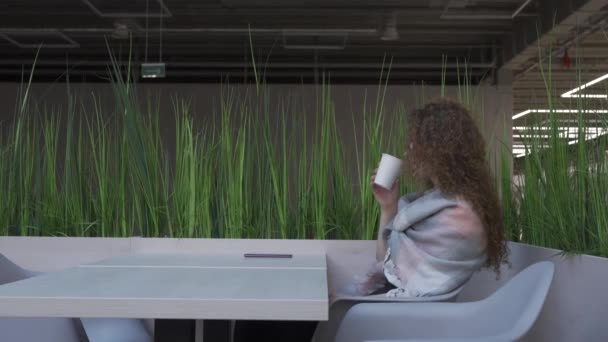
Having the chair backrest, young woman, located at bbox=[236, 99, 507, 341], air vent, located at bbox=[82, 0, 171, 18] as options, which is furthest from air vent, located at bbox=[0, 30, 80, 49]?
the chair backrest

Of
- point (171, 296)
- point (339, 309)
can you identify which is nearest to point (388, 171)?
point (339, 309)

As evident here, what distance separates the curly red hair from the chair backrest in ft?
0.72

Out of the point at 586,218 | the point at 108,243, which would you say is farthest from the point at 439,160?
the point at 108,243

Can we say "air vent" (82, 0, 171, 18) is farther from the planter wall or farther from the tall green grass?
the planter wall

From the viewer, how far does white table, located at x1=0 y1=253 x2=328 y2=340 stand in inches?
45.3

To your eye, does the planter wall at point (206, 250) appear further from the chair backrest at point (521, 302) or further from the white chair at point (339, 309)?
the chair backrest at point (521, 302)

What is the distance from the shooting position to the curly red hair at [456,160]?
1.84 metres

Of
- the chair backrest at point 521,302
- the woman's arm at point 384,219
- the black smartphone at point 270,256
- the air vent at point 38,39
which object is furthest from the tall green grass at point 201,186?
the air vent at point 38,39

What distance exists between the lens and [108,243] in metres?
2.59

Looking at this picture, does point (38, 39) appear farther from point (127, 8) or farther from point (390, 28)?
point (390, 28)

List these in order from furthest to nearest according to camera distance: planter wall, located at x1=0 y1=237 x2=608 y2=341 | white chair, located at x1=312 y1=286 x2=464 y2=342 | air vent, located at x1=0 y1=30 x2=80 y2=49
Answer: air vent, located at x1=0 y1=30 x2=80 y2=49 < planter wall, located at x1=0 y1=237 x2=608 y2=341 < white chair, located at x1=312 y1=286 x2=464 y2=342

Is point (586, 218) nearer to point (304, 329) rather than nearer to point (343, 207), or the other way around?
point (304, 329)

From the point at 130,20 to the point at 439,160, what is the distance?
7.09m

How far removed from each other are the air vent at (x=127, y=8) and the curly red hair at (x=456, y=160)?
6.25 metres
